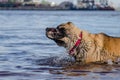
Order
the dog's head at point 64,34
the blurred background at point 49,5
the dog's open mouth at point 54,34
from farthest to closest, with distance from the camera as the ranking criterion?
the blurred background at point 49,5, the dog's head at point 64,34, the dog's open mouth at point 54,34

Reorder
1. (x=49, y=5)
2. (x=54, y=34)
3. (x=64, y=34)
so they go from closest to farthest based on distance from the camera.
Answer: (x=54, y=34), (x=64, y=34), (x=49, y=5)

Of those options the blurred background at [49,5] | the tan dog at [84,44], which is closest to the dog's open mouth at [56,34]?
the tan dog at [84,44]

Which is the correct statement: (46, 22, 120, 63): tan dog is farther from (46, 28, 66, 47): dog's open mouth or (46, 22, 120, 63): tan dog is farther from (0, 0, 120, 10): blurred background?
(0, 0, 120, 10): blurred background

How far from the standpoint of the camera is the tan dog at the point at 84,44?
1220cm

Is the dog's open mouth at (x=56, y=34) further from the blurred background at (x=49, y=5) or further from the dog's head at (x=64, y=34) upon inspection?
the blurred background at (x=49, y=5)

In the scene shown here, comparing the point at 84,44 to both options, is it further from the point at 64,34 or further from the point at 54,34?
the point at 54,34

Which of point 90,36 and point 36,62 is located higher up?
point 90,36

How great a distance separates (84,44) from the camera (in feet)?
40.2

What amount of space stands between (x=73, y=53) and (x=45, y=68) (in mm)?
876

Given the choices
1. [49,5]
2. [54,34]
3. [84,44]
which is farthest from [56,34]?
[49,5]

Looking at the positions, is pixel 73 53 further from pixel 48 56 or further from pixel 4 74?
pixel 48 56

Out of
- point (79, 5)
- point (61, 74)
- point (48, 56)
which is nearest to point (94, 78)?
point (61, 74)

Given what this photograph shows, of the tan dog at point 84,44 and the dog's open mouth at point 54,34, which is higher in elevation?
the dog's open mouth at point 54,34

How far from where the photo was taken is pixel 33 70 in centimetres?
1227
